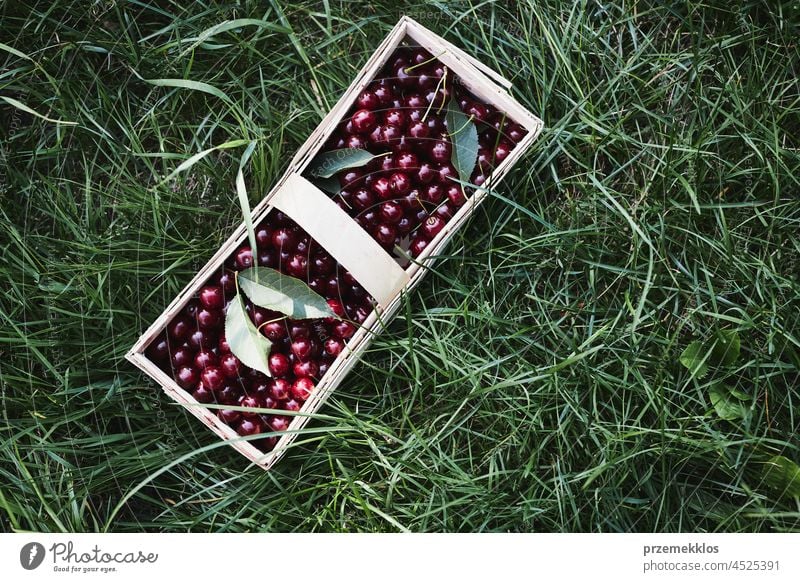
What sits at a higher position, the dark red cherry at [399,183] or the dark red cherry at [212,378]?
the dark red cherry at [399,183]

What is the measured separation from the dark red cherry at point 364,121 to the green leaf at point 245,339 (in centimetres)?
42

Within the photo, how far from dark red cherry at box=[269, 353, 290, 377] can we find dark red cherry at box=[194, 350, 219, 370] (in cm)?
12

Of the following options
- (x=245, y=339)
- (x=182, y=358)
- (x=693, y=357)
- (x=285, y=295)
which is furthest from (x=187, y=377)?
(x=693, y=357)

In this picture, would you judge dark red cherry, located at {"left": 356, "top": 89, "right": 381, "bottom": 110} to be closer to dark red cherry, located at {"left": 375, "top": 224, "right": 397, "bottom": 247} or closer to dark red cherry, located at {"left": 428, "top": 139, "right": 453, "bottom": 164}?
dark red cherry, located at {"left": 428, "top": 139, "right": 453, "bottom": 164}

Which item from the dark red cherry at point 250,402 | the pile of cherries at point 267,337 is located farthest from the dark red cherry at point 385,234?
the dark red cherry at point 250,402

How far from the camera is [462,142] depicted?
1522mm

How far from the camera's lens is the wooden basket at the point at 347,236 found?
144cm

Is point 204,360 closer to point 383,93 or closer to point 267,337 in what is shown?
point 267,337

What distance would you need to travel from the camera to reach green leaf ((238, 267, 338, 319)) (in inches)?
58.0

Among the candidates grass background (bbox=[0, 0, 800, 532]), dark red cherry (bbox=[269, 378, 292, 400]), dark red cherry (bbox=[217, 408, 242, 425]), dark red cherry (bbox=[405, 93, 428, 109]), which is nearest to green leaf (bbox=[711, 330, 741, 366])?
grass background (bbox=[0, 0, 800, 532])

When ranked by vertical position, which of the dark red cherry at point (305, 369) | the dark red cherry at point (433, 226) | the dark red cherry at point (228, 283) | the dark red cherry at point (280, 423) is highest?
the dark red cherry at point (228, 283)

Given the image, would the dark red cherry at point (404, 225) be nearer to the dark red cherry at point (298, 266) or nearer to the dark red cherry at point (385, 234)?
the dark red cherry at point (385, 234)
